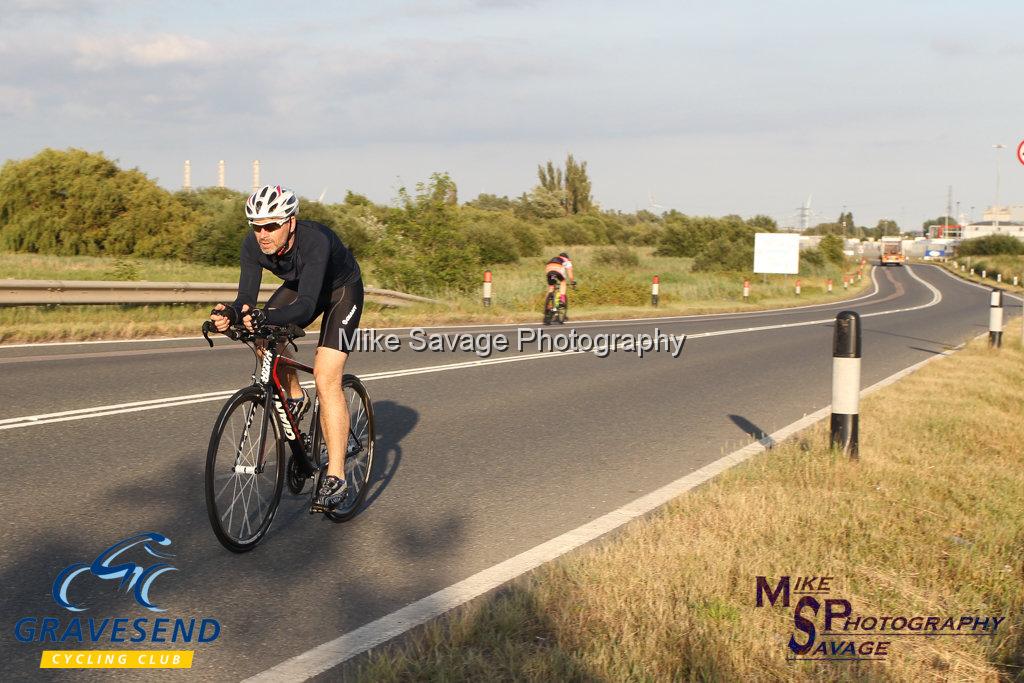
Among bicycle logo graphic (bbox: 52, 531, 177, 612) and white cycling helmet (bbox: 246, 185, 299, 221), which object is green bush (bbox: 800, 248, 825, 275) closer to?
white cycling helmet (bbox: 246, 185, 299, 221)

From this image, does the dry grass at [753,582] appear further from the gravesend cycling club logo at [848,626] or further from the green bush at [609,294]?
the green bush at [609,294]

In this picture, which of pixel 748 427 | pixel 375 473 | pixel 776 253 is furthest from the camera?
pixel 776 253

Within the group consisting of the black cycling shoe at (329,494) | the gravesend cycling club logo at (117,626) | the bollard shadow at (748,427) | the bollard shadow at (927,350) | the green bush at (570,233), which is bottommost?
the bollard shadow at (927,350)

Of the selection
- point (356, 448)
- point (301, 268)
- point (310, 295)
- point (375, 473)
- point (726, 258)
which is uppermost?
point (301, 268)

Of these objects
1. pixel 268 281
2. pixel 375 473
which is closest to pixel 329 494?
pixel 375 473

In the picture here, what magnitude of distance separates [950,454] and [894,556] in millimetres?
→ 2718

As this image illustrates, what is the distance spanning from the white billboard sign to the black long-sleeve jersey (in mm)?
53773

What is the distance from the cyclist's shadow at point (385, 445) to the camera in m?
5.67

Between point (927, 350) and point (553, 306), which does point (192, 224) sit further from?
point (927, 350)

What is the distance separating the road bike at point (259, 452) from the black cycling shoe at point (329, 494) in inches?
2.8

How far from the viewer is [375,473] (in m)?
6.31

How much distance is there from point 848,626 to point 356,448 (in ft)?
9.55

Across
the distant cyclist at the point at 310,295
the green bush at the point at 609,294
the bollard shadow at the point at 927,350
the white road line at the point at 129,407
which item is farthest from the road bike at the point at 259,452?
the green bush at the point at 609,294

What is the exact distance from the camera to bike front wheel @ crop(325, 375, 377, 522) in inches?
211
